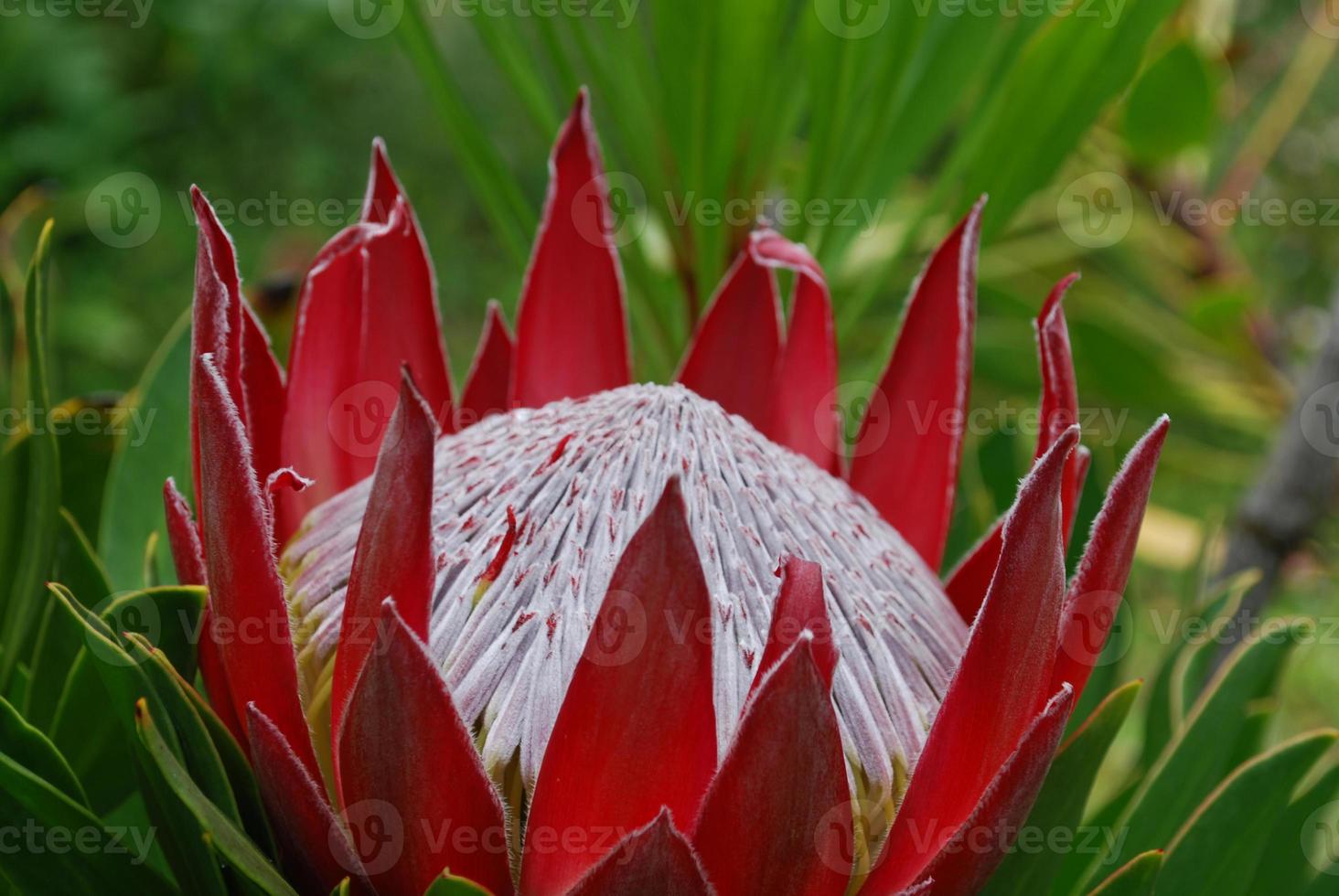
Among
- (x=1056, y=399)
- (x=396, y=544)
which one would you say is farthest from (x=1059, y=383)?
(x=396, y=544)

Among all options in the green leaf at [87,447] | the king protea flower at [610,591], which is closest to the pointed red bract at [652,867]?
the king protea flower at [610,591]

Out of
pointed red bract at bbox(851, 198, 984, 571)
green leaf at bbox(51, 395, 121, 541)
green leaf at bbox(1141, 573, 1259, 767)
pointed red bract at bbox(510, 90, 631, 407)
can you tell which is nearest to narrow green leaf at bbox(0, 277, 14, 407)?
green leaf at bbox(51, 395, 121, 541)

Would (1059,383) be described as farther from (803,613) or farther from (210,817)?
(210,817)

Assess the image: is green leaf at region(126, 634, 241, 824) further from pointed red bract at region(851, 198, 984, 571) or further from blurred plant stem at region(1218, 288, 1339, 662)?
blurred plant stem at region(1218, 288, 1339, 662)

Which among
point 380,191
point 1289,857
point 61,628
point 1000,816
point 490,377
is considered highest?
point 380,191

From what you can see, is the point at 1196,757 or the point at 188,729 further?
the point at 1196,757

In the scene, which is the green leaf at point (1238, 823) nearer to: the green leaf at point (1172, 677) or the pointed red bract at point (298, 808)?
the green leaf at point (1172, 677)
